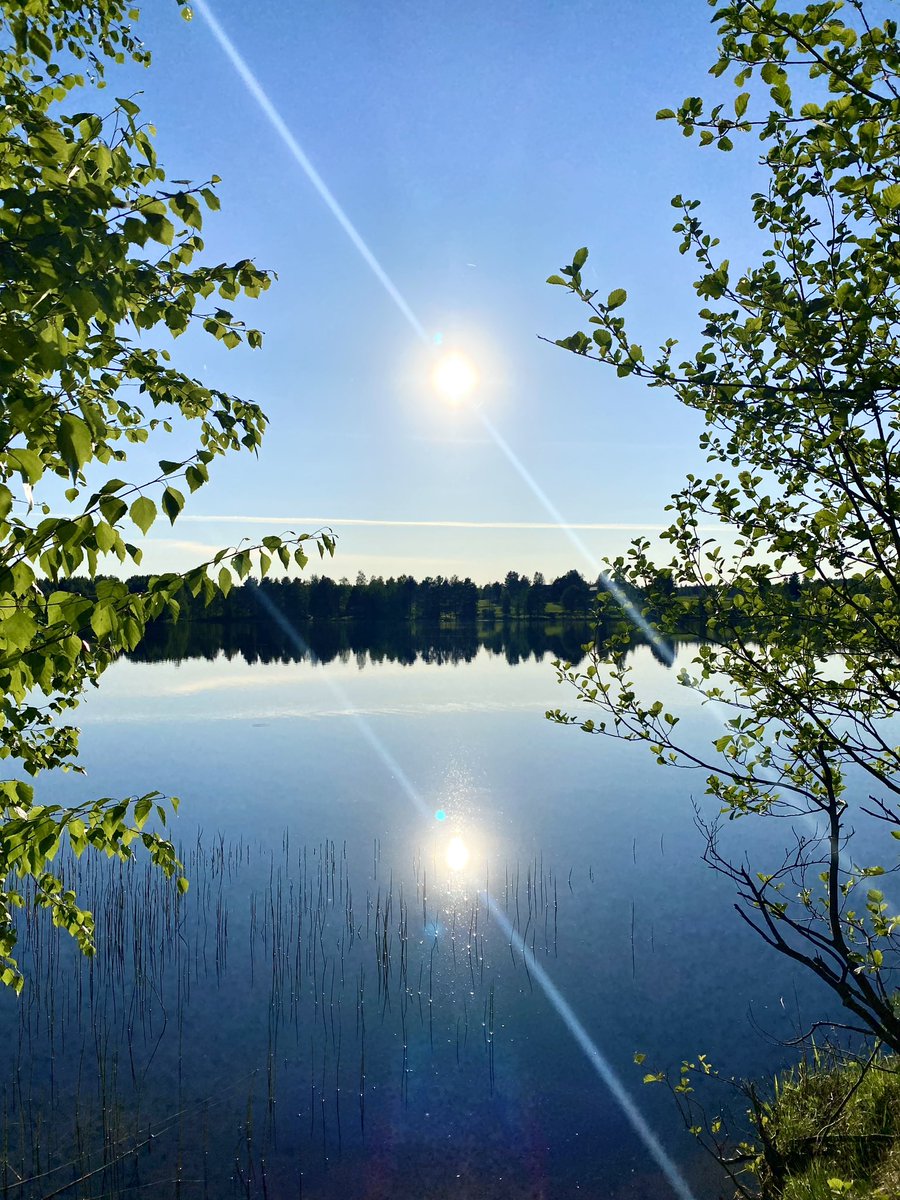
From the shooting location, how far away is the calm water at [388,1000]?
10273 mm

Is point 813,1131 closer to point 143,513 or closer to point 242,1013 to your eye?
point 242,1013

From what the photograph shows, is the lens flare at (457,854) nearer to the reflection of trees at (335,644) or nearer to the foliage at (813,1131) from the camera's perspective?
the foliage at (813,1131)

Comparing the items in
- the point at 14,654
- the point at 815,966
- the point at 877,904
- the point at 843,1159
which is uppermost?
→ the point at 14,654

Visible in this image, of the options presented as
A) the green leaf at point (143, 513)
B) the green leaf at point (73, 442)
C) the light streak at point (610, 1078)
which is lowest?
the light streak at point (610, 1078)

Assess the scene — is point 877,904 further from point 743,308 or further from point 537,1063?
point 537,1063

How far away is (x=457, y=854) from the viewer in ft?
70.7

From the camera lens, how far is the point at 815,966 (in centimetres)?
455

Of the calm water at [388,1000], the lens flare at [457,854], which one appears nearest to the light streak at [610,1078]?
the calm water at [388,1000]

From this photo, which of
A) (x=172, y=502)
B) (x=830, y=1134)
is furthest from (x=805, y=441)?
(x=830, y=1134)

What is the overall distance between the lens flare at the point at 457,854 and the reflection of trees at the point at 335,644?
43.3 metres

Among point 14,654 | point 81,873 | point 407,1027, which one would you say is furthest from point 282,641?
point 14,654

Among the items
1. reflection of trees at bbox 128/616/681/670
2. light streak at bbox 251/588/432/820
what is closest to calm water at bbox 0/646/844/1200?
light streak at bbox 251/588/432/820

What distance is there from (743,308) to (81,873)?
2070 cm

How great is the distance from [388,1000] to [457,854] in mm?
7656
